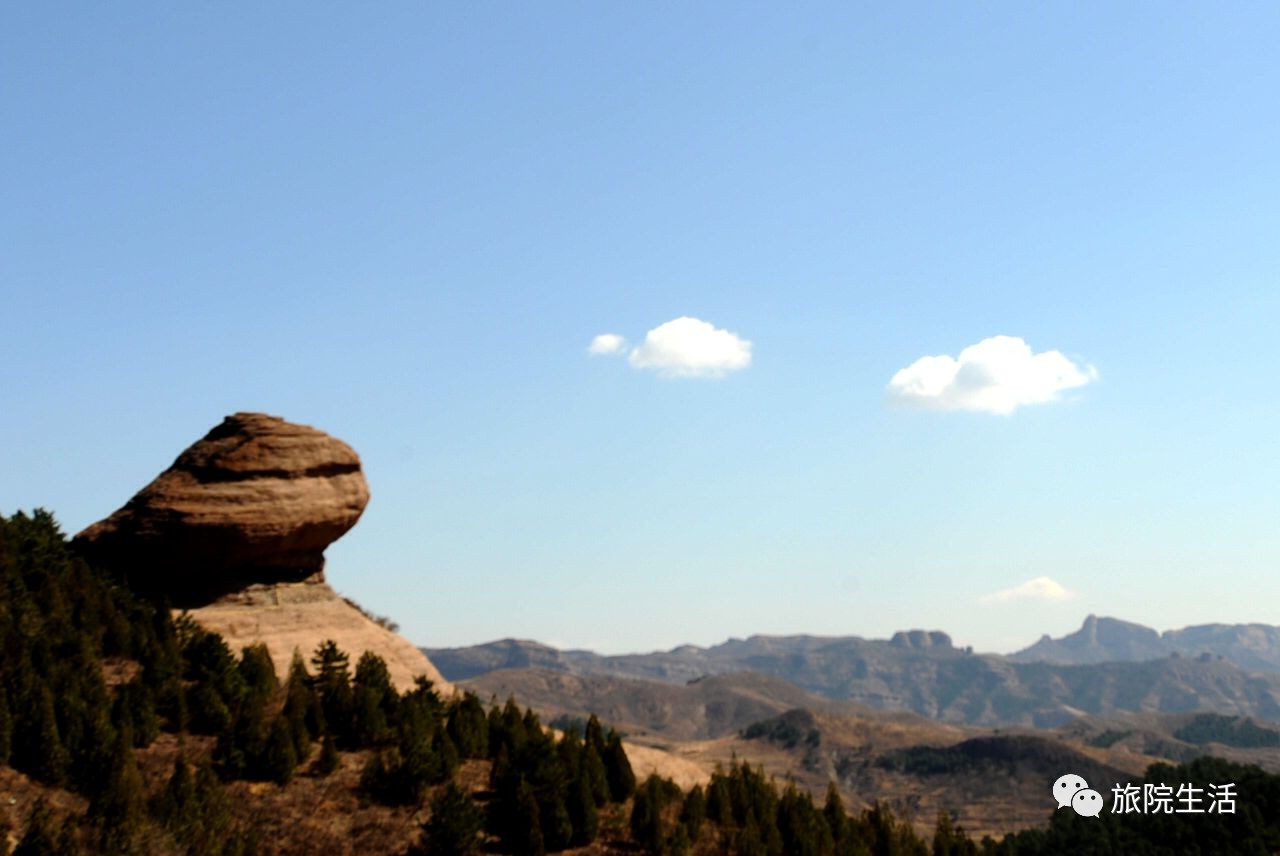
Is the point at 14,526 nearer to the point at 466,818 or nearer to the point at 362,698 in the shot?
the point at 362,698

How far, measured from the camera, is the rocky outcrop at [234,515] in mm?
33875

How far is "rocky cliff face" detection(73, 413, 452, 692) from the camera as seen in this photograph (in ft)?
111

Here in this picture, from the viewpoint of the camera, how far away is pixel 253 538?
113 feet

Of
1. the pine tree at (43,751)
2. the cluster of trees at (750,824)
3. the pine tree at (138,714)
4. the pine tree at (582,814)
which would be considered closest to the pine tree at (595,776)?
the pine tree at (582,814)

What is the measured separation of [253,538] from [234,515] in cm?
96

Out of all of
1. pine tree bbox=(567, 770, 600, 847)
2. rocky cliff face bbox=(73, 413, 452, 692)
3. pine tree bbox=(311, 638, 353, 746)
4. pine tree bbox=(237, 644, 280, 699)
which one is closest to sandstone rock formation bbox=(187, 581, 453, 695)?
rocky cliff face bbox=(73, 413, 452, 692)

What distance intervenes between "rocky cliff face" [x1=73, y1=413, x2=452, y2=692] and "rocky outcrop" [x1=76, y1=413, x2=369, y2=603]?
0.03 m

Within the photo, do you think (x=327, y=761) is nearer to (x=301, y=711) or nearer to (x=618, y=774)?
(x=301, y=711)

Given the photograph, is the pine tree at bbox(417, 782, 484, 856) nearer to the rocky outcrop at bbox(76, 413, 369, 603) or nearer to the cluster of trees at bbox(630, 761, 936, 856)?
the cluster of trees at bbox(630, 761, 936, 856)

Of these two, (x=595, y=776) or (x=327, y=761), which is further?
(x=595, y=776)

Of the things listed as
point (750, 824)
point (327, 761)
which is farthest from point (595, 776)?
point (327, 761)

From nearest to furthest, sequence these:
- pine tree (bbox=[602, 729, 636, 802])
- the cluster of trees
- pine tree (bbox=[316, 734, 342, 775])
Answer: pine tree (bbox=[316, 734, 342, 775]) < the cluster of trees < pine tree (bbox=[602, 729, 636, 802])

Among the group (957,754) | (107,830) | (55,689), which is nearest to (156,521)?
(55,689)

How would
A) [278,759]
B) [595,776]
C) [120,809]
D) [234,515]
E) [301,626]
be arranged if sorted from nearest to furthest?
1. [120,809]
2. [278,759]
3. [595,776]
4. [234,515]
5. [301,626]
